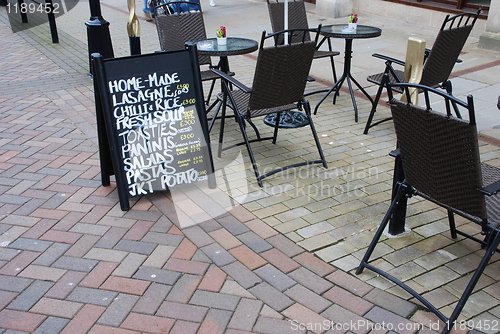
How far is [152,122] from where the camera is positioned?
3.83 metres

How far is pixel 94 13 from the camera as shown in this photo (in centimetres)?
704

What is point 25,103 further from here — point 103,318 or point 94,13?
point 103,318

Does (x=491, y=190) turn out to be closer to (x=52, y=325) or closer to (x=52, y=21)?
(x=52, y=325)

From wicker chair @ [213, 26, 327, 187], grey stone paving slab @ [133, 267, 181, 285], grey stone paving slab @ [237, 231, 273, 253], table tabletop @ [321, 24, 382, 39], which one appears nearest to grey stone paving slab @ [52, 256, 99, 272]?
grey stone paving slab @ [133, 267, 181, 285]

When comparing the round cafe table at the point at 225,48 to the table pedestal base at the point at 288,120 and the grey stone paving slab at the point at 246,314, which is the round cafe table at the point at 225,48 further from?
the grey stone paving slab at the point at 246,314

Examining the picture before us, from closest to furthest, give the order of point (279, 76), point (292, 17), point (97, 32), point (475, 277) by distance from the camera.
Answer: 1. point (475, 277)
2. point (279, 76)
3. point (292, 17)
4. point (97, 32)

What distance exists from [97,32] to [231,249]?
16.1 ft

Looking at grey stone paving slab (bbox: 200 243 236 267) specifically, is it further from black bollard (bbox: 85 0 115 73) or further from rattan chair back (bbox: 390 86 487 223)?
black bollard (bbox: 85 0 115 73)

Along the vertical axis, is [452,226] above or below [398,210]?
below

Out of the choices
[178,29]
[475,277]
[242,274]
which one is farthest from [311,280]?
[178,29]

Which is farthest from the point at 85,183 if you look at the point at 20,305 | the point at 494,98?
the point at 494,98

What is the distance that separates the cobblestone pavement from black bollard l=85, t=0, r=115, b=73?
2.23m

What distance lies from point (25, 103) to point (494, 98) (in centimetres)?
585

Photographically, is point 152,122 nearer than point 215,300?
No
